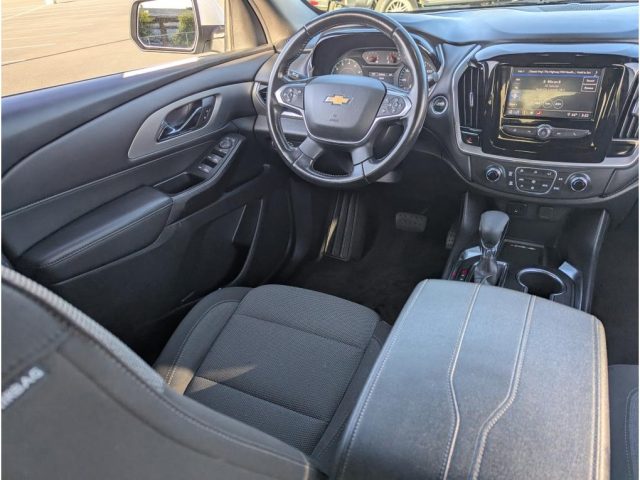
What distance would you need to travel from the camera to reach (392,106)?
5.43ft

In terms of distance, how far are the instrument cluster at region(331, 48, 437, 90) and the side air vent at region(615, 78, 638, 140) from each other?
0.57 m

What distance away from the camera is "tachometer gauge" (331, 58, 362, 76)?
197 cm

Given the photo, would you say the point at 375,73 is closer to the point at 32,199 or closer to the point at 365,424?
the point at 32,199

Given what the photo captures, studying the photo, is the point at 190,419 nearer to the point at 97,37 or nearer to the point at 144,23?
the point at 144,23

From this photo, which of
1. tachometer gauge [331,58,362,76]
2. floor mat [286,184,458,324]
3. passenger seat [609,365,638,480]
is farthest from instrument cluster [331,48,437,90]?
passenger seat [609,365,638,480]

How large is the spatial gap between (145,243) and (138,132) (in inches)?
13.2

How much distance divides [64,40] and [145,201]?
6.21 metres

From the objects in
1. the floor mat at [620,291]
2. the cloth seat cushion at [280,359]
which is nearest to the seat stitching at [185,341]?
the cloth seat cushion at [280,359]

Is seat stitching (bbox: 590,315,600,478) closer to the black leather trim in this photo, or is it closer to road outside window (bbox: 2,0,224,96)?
the black leather trim

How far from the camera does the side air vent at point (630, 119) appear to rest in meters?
1.55

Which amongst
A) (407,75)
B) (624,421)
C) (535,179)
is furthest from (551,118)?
(624,421)

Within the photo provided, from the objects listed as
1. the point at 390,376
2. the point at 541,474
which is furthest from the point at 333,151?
the point at 541,474

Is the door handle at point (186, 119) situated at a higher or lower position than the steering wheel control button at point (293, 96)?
lower

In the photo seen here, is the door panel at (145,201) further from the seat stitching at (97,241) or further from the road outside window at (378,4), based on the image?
the road outside window at (378,4)
